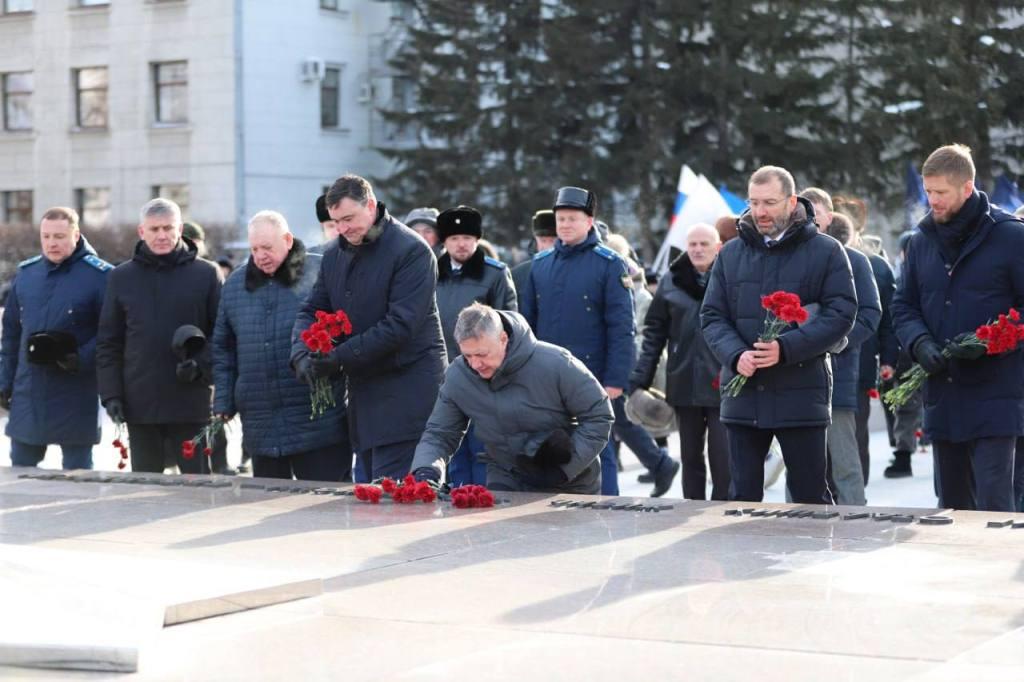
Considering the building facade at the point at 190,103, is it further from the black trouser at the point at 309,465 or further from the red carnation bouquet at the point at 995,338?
the red carnation bouquet at the point at 995,338

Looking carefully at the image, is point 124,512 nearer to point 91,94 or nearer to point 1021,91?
point 1021,91

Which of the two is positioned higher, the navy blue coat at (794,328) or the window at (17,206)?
the window at (17,206)

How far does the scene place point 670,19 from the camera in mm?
39875

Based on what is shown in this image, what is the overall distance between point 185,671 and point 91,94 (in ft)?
140

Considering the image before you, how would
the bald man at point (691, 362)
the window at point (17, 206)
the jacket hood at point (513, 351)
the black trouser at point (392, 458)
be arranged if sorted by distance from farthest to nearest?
the window at point (17, 206)
the bald man at point (691, 362)
the black trouser at point (392, 458)
the jacket hood at point (513, 351)

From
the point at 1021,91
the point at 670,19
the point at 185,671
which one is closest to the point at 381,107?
the point at 670,19

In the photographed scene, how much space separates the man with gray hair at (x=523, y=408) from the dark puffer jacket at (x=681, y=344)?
7.79 ft

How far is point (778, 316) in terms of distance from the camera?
775cm

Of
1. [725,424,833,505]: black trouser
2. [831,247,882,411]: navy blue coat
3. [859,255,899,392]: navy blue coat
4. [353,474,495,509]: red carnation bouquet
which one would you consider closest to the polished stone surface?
[353,474,495,509]: red carnation bouquet

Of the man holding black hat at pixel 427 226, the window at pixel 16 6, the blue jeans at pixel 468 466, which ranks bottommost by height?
the blue jeans at pixel 468 466

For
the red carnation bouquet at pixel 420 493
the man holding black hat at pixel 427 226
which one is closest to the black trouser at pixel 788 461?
the red carnation bouquet at pixel 420 493

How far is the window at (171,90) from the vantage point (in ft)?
147

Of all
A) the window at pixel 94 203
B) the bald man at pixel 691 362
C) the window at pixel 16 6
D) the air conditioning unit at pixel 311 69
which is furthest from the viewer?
the window at pixel 16 6

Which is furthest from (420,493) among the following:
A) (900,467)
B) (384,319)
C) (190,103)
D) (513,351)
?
(190,103)
